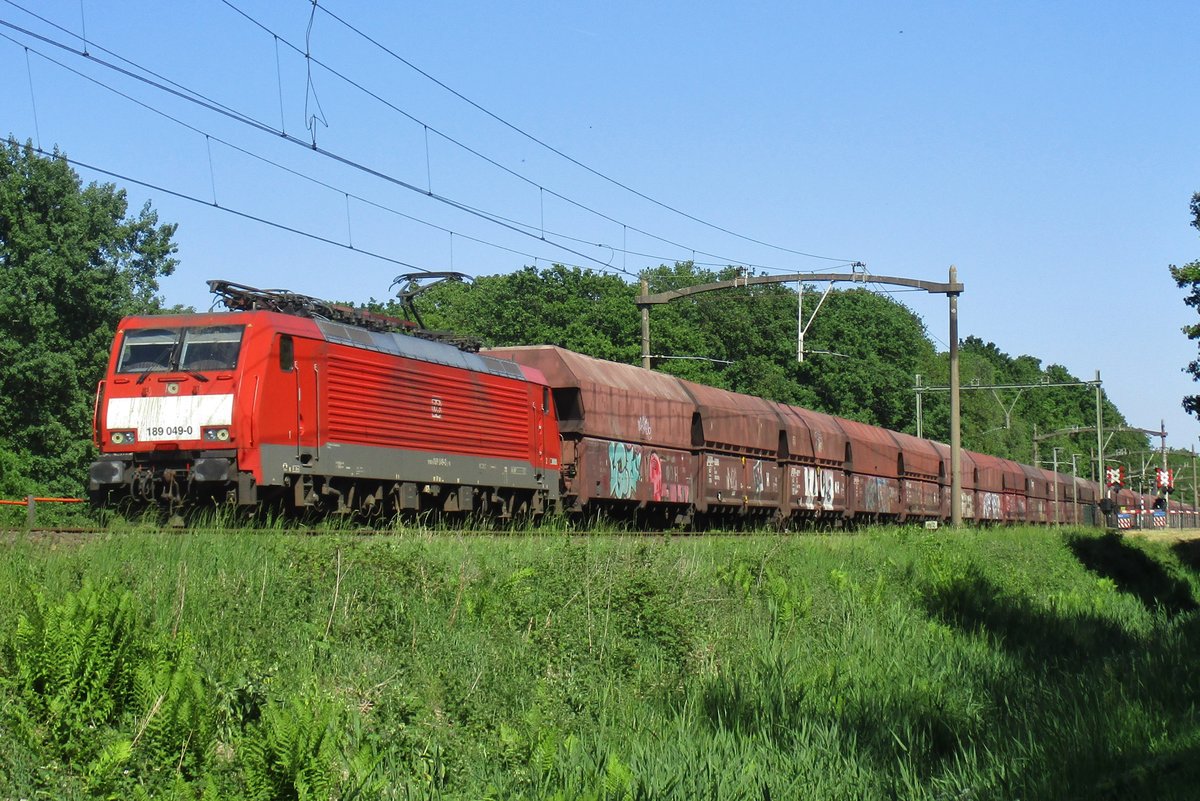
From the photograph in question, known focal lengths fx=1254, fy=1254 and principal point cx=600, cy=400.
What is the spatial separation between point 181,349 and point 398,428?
12.6ft

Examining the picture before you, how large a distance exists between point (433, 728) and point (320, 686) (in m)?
0.97

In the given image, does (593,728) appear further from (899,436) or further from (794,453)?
(899,436)

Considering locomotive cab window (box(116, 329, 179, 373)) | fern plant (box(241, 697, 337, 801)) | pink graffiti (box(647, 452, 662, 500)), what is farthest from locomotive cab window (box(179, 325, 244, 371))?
pink graffiti (box(647, 452, 662, 500))

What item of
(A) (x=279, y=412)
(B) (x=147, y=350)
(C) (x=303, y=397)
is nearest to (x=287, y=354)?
(C) (x=303, y=397)

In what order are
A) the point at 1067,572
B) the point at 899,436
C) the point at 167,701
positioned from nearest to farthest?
the point at 167,701 < the point at 1067,572 < the point at 899,436

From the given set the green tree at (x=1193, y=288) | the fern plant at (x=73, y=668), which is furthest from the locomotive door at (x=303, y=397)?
the green tree at (x=1193, y=288)

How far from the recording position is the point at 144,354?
62.1 ft

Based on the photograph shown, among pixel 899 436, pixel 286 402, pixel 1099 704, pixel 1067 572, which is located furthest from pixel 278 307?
pixel 899 436

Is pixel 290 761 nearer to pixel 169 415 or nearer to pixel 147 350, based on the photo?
pixel 169 415

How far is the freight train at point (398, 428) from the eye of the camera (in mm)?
18078

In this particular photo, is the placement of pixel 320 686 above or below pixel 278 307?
below

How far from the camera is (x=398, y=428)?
2094 cm

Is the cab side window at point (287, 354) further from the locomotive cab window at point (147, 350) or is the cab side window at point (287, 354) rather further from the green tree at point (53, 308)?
the green tree at point (53, 308)

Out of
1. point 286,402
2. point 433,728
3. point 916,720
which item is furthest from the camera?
point 286,402
